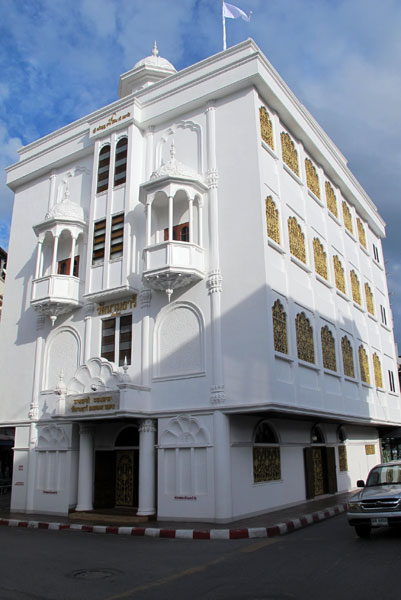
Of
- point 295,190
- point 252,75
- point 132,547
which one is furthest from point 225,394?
point 252,75

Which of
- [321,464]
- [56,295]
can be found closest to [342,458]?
[321,464]

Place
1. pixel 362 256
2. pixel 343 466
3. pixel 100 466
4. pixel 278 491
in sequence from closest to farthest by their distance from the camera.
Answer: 1. pixel 278 491
2. pixel 100 466
3. pixel 343 466
4. pixel 362 256

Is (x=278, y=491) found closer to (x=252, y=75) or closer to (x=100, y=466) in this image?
(x=100, y=466)

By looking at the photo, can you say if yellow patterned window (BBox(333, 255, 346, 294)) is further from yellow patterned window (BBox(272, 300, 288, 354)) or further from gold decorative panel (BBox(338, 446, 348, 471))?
gold decorative panel (BBox(338, 446, 348, 471))

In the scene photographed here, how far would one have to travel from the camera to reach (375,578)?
7141 mm

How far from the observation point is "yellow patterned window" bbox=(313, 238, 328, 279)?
19984 millimetres

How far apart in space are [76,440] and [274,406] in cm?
727

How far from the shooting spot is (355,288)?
955 inches

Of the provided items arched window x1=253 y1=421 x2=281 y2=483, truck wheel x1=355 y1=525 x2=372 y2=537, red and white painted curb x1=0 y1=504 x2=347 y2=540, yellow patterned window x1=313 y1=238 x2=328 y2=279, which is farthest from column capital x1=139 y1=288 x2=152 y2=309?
truck wheel x1=355 y1=525 x2=372 y2=537

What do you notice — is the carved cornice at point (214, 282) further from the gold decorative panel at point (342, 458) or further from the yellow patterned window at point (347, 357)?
the gold decorative panel at point (342, 458)

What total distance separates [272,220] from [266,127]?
12.0 ft

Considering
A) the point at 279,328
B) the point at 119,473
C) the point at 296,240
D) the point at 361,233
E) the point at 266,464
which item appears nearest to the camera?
the point at 279,328

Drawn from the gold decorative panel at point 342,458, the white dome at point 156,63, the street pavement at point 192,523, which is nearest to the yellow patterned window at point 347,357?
the gold decorative panel at point 342,458

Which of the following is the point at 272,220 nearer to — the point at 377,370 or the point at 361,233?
the point at 377,370
